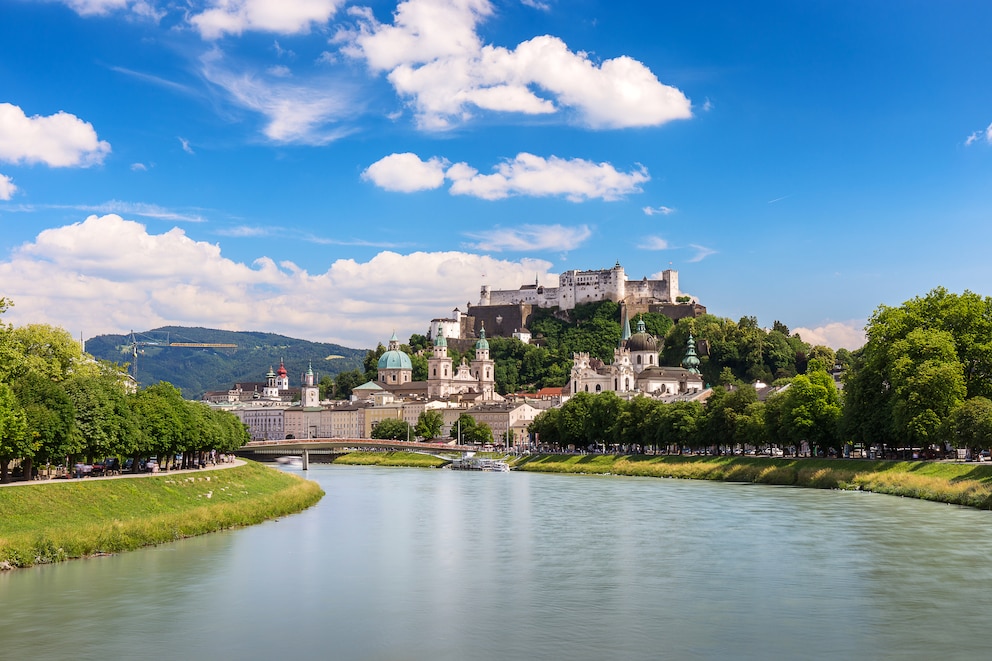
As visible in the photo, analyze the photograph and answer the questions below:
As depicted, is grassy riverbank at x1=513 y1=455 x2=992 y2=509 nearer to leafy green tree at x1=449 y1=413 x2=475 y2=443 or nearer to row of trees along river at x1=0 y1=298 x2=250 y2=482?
row of trees along river at x1=0 y1=298 x2=250 y2=482

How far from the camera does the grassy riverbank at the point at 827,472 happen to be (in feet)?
145

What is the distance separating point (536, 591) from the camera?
2523 centimetres

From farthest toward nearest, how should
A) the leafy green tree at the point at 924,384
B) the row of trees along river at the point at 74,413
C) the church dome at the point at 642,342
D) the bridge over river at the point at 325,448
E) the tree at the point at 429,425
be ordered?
the church dome at the point at 642,342 < the tree at the point at 429,425 < the bridge over river at the point at 325,448 < the leafy green tree at the point at 924,384 < the row of trees along river at the point at 74,413

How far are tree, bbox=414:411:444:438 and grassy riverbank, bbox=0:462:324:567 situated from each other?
78.4 metres

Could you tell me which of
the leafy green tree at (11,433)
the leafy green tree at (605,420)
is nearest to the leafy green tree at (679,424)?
the leafy green tree at (605,420)

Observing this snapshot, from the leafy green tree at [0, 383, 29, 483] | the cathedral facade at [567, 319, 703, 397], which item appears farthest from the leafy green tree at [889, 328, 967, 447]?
the cathedral facade at [567, 319, 703, 397]

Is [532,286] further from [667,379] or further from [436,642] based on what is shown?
[436,642]

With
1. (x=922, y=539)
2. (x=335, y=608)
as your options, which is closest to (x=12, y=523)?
(x=335, y=608)

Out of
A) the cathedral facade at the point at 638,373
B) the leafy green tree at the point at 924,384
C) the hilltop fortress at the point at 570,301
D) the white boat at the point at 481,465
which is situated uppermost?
the hilltop fortress at the point at 570,301

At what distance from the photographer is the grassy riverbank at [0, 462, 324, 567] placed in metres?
28.6

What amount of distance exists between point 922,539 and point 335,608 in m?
18.3

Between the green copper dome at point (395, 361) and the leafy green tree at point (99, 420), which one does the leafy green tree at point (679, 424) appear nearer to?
the leafy green tree at point (99, 420)

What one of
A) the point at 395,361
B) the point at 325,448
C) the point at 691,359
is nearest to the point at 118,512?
the point at 325,448

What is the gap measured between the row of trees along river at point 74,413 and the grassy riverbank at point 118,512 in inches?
59.1
